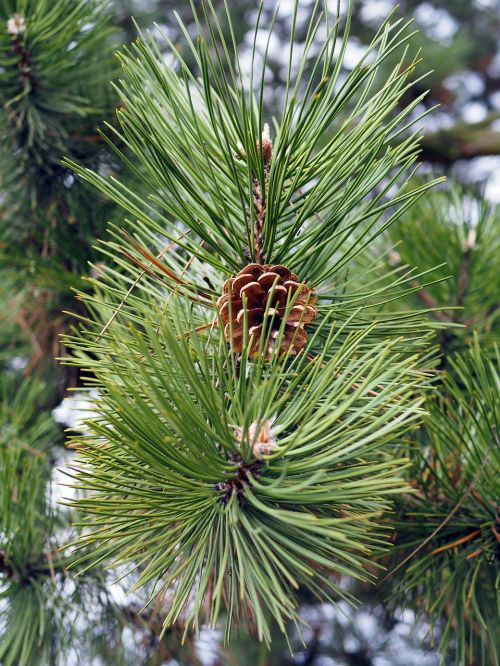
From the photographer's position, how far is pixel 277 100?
2.05m

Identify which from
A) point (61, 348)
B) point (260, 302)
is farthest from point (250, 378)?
point (61, 348)

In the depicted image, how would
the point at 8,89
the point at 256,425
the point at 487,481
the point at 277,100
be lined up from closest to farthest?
1. the point at 256,425
2. the point at 487,481
3. the point at 8,89
4. the point at 277,100

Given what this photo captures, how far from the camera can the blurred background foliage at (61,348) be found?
2.07 ft

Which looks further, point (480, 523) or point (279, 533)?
point (480, 523)

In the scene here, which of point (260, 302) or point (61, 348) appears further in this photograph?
point (61, 348)

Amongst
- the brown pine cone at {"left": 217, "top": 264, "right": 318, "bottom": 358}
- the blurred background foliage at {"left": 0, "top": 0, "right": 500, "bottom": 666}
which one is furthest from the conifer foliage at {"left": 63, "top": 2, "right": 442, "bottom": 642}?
the blurred background foliage at {"left": 0, "top": 0, "right": 500, "bottom": 666}

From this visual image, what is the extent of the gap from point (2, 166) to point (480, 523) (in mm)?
713

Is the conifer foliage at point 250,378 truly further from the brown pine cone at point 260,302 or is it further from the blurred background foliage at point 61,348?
the blurred background foliage at point 61,348

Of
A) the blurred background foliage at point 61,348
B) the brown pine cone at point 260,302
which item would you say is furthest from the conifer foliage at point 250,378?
the blurred background foliage at point 61,348

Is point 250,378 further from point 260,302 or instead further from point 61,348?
point 61,348

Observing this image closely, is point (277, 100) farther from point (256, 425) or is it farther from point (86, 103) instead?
point (256, 425)

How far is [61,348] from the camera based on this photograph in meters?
1.00

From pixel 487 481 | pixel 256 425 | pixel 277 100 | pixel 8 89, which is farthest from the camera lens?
pixel 277 100

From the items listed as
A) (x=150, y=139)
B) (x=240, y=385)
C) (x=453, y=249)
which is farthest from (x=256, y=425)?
(x=453, y=249)
